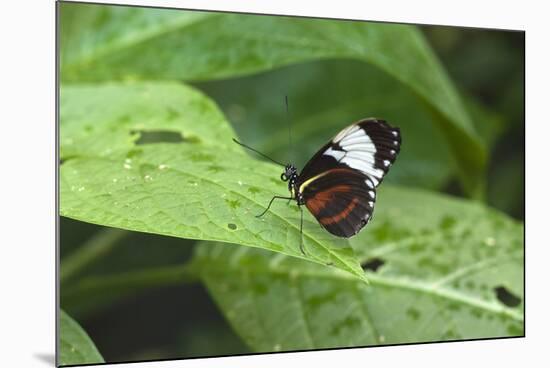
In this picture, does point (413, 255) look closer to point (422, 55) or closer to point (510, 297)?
point (510, 297)

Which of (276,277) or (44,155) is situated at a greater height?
(44,155)

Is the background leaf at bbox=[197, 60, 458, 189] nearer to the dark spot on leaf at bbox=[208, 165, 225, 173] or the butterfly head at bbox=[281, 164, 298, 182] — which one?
the butterfly head at bbox=[281, 164, 298, 182]

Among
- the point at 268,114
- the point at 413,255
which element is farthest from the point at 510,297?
the point at 268,114

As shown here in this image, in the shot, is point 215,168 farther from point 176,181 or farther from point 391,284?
point 391,284

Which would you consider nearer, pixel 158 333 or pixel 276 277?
pixel 276 277

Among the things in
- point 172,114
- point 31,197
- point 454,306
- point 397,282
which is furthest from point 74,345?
point 454,306

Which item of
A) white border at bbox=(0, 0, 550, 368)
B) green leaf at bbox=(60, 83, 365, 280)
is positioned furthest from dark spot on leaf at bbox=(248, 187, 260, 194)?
white border at bbox=(0, 0, 550, 368)
